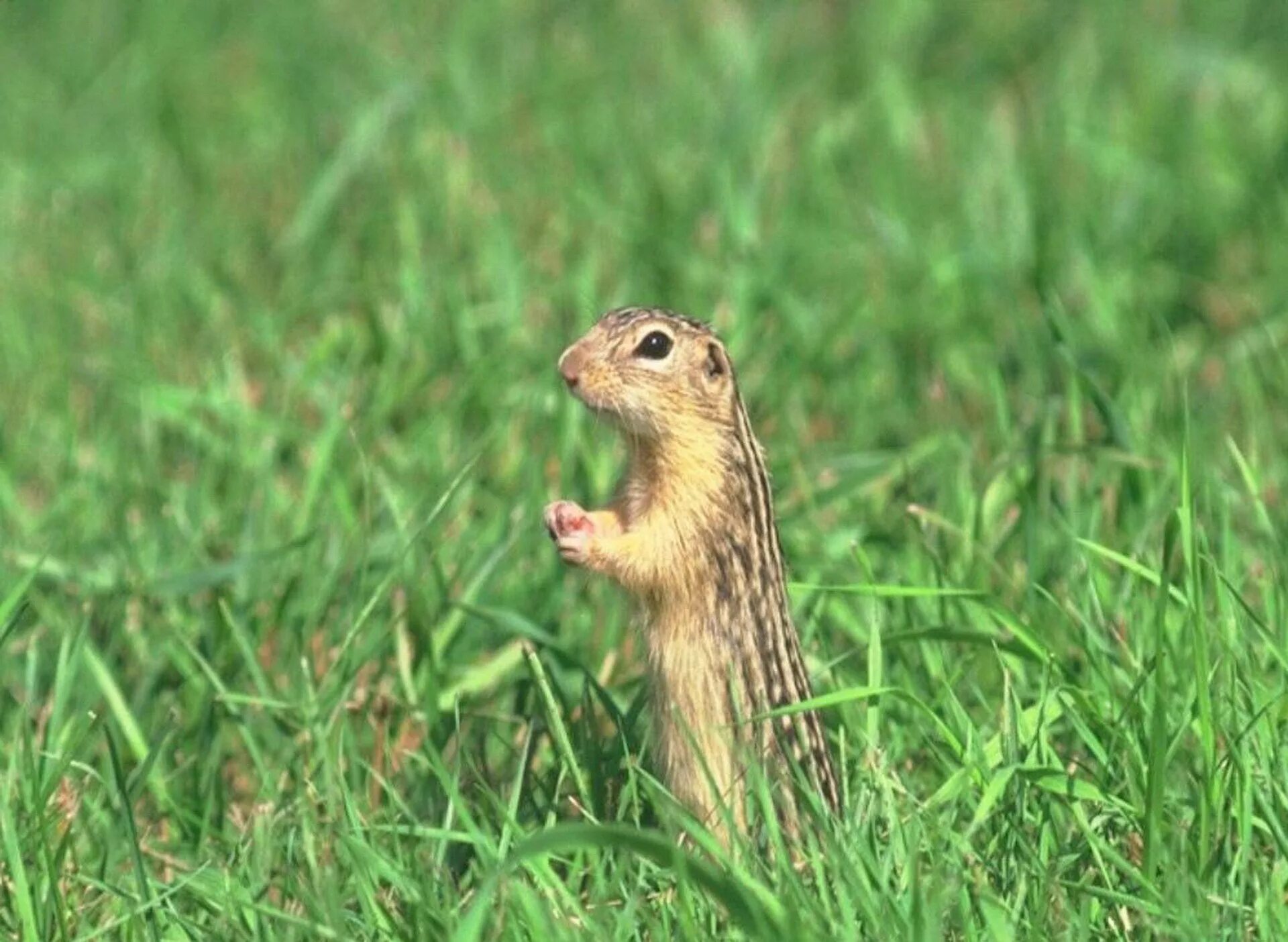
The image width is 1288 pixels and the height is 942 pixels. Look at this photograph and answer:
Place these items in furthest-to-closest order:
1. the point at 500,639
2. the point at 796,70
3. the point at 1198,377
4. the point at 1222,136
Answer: the point at 796,70
the point at 1222,136
the point at 1198,377
the point at 500,639

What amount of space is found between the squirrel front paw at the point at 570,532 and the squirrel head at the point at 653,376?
21 cm

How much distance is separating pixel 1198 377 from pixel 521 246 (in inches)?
84.7

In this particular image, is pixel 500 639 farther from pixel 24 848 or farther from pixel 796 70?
pixel 796 70

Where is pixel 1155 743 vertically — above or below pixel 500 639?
above

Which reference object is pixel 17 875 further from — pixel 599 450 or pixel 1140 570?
pixel 599 450

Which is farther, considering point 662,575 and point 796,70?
point 796,70

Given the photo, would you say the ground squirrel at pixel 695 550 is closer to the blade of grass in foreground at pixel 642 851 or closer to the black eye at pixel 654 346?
the black eye at pixel 654 346

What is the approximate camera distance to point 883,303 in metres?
7.57

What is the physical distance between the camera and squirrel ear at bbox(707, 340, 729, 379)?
491 centimetres

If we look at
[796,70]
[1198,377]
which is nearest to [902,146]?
[796,70]

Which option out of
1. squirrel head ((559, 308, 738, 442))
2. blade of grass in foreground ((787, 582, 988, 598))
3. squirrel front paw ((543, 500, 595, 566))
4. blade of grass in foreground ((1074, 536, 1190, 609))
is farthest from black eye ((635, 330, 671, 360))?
blade of grass in foreground ((1074, 536, 1190, 609))

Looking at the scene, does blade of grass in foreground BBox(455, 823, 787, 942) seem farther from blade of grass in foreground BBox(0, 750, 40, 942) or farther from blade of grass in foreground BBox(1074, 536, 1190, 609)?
blade of grass in foreground BBox(1074, 536, 1190, 609)

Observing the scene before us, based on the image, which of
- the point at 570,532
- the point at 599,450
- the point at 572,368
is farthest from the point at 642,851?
the point at 599,450

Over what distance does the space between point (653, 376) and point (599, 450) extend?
1.58m
